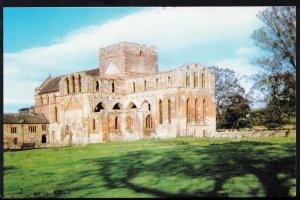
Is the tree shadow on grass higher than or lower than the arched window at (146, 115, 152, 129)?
lower

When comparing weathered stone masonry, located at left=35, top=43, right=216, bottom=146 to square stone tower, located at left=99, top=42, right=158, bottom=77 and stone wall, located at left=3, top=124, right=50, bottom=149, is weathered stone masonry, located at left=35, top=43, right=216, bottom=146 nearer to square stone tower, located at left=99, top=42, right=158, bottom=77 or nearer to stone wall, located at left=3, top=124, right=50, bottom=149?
square stone tower, located at left=99, top=42, right=158, bottom=77

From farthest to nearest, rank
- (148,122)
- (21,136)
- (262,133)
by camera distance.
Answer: (21,136) < (148,122) < (262,133)

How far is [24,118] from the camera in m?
41.1

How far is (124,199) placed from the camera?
11.2m

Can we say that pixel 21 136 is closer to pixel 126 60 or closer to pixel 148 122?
pixel 126 60

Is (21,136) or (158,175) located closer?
(158,175)

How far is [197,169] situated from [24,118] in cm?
3063

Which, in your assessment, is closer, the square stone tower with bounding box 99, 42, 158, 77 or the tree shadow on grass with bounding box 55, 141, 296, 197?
the tree shadow on grass with bounding box 55, 141, 296, 197

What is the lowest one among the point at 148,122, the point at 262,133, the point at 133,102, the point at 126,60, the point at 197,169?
the point at 197,169

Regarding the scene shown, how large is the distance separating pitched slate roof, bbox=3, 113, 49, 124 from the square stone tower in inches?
331

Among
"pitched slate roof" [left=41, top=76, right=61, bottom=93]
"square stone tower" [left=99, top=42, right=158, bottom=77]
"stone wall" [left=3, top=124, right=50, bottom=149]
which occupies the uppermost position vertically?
"square stone tower" [left=99, top=42, right=158, bottom=77]

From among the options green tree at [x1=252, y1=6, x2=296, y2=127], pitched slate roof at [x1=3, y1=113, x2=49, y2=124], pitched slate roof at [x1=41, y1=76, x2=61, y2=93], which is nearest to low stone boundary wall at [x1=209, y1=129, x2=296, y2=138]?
green tree at [x1=252, y1=6, x2=296, y2=127]

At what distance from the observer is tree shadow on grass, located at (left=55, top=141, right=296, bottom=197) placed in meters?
11.9

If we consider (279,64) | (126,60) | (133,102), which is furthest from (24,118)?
(279,64)
